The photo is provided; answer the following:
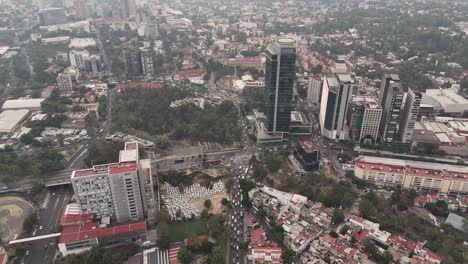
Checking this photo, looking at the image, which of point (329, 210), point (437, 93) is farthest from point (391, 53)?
point (329, 210)

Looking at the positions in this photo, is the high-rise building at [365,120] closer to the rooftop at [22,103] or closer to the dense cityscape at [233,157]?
the dense cityscape at [233,157]

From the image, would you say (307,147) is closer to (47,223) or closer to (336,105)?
(336,105)

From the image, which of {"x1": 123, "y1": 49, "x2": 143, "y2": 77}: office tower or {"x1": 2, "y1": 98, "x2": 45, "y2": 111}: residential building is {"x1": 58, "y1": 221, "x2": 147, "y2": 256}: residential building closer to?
{"x1": 2, "y1": 98, "x2": 45, "y2": 111}: residential building

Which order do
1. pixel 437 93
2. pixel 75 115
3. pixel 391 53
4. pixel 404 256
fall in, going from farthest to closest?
pixel 391 53 → pixel 437 93 → pixel 75 115 → pixel 404 256

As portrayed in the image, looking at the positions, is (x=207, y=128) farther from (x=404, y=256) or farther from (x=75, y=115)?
(x=404, y=256)

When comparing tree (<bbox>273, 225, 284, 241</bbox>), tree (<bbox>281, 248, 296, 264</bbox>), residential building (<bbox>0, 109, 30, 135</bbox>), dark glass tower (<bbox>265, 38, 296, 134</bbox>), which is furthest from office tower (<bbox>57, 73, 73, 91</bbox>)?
tree (<bbox>281, 248, 296, 264</bbox>)

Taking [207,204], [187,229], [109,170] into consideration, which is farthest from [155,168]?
[187,229]
